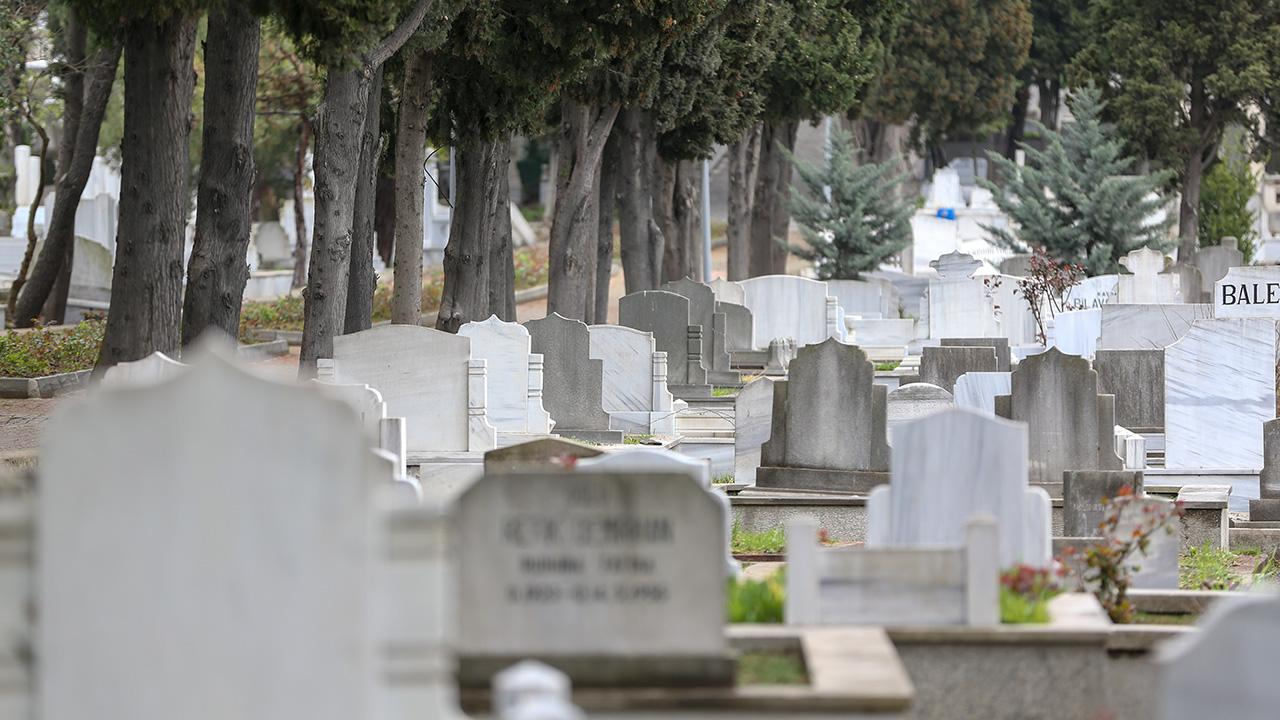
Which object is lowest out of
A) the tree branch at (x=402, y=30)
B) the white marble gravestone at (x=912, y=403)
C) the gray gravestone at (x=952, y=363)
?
the white marble gravestone at (x=912, y=403)

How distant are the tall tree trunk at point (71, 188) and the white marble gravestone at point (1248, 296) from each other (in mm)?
13876

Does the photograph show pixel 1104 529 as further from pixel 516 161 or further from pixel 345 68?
pixel 516 161

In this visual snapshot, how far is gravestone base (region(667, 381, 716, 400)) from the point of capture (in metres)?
23.1

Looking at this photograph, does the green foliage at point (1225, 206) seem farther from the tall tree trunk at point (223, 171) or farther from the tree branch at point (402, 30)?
the tall tree trunk at point (223, 171)

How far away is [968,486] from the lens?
8.27 m

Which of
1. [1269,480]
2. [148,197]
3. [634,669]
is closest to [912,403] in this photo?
[1269,480]

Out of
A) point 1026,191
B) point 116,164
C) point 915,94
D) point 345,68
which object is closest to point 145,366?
point 345,68

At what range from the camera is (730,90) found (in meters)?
28.5

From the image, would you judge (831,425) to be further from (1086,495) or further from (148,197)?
(148,197)

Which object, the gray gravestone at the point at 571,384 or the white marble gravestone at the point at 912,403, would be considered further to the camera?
the gray gravestone at the point at 571,384

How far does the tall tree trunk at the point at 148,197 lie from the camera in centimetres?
1423

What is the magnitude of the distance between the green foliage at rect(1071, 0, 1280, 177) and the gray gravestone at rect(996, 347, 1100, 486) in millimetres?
28884

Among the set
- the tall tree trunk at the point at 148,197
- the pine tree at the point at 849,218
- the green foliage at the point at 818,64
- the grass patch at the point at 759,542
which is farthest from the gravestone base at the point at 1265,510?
the pine tree at the point at 849,218

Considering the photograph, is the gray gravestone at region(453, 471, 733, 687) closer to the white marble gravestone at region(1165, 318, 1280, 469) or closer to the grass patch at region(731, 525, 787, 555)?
the grass patch at region(731, 525, 787, 555)
